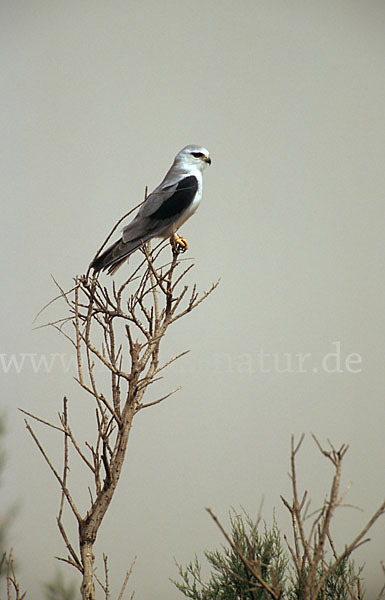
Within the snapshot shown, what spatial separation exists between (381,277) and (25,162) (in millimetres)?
1285

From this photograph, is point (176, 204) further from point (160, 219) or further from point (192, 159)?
point (192, 159)

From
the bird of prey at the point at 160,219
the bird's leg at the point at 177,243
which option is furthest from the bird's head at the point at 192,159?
the bird's leg at the point at 177,243

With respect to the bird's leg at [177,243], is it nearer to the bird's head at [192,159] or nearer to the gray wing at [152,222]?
the gray wing at [152,222]

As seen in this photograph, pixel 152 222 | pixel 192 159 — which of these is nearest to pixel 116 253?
pixel 152 222

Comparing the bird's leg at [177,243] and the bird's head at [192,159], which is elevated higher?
the bird's head at [192,159]

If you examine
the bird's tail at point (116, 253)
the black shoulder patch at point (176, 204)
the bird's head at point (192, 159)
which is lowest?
the bird's tail at point (116, 253)

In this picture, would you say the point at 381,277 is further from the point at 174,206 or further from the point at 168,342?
the point at 174,206

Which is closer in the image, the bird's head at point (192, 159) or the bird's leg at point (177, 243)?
the bird's leg at point (177, 243)

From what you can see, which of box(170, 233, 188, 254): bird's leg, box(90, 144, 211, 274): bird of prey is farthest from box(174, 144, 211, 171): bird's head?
A: box(170, 233, 188, 254): bird's leg

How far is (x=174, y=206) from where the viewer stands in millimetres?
1201

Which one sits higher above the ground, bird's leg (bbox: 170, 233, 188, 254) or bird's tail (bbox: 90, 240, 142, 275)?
bird's leg (bbox: 170, 233, 188, 254)

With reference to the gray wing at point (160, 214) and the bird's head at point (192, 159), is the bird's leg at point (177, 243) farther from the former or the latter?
the bird's head at point (192, 159)

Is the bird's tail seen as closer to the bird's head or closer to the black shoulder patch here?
the black shoulder patch

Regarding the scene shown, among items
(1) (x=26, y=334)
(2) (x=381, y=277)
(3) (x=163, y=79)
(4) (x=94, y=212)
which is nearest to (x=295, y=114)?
(3) (x=163, y=79)
